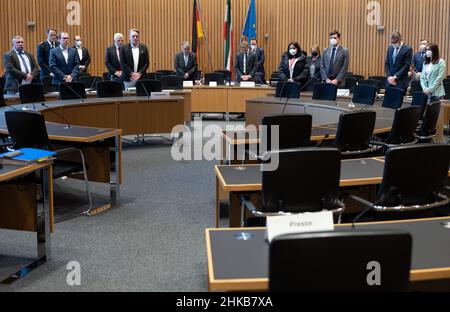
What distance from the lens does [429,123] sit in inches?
269

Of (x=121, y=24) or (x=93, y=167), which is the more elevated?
(x=121, y=24)

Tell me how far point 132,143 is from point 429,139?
525 centimetres

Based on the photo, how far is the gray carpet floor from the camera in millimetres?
4219

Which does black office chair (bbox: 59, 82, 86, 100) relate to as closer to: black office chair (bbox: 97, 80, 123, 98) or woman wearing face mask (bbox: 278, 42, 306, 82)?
black office chair (bbox: 97, 80, 123, 98)

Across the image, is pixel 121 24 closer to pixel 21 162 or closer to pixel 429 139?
pixel 429 139

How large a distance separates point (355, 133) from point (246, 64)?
334 inches

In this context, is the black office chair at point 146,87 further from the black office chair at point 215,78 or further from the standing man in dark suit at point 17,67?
the black office chair at point 215,78

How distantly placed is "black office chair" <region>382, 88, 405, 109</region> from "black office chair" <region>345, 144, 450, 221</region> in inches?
191

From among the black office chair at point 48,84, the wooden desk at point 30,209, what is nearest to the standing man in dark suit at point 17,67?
the black office chair at point 48,84

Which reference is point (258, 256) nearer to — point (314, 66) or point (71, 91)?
point (71, 91)

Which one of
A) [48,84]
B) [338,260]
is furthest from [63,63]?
[338,260]

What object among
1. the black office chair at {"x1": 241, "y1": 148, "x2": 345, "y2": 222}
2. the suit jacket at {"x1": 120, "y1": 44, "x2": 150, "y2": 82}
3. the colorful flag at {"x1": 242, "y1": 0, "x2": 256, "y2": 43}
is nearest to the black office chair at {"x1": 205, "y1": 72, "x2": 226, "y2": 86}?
the suit jacket at {"x1": 120, "y1": 44, "x2": 150, "y2": 82}
